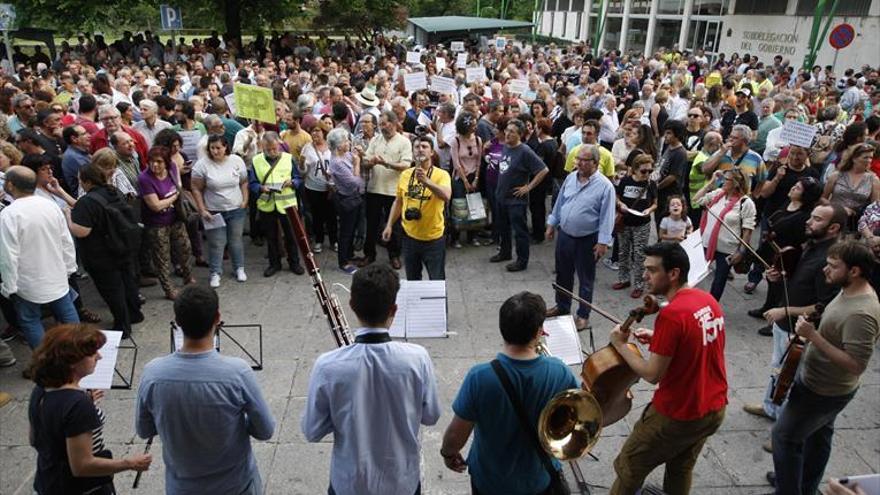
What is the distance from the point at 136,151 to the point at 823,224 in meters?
7.27

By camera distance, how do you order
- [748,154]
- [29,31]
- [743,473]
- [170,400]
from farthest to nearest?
1. [29,31]
2. [748,154]
3. [743,473]
4. [170,400]

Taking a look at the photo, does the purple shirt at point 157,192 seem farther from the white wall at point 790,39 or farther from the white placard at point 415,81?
the white wall at point 790,39

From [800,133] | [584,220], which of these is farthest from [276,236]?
[800,133]

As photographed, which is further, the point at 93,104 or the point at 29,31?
the point at 29,31

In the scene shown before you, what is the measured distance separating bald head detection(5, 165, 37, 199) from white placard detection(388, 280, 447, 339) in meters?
3.04

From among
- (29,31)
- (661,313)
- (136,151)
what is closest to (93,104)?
(136,151)

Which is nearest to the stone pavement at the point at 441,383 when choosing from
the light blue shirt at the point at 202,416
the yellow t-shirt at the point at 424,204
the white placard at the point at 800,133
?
the yellow t-shirt at the point at 424,204

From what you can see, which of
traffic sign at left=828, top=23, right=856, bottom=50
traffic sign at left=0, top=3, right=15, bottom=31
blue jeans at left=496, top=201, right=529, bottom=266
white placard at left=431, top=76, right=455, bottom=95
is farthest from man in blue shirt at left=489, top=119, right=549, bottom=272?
traffic sign at left=0, top=3, right=15, bottom=31

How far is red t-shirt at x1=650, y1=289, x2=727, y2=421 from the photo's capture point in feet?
10.3

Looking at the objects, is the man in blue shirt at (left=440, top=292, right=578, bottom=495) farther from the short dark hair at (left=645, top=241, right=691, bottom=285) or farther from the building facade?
the building facade

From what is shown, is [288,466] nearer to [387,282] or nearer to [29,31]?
[387,282]

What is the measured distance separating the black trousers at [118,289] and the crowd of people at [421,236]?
0.08 feet

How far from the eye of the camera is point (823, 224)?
4.59m

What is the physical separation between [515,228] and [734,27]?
25732mm
